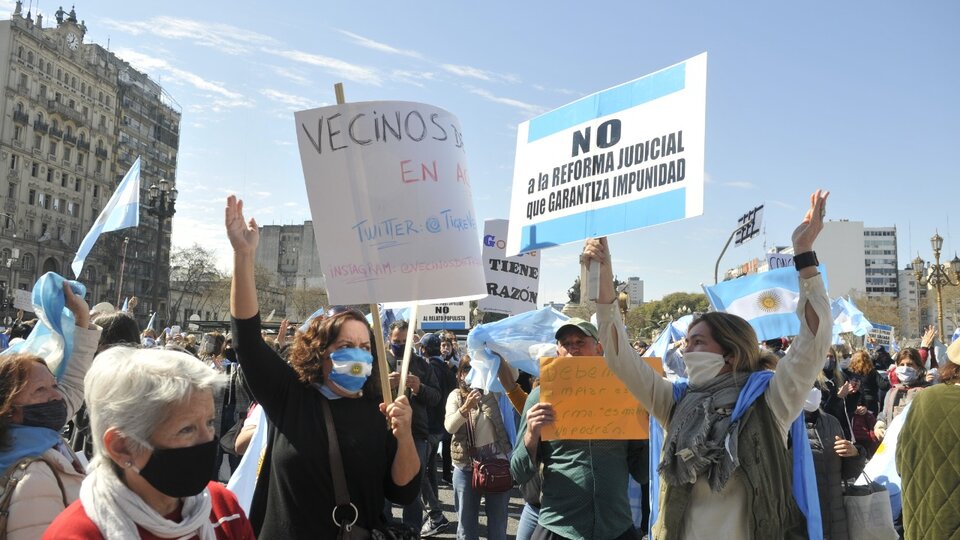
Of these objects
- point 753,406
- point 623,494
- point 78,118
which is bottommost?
point 623,494

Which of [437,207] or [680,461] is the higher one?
[437,207]

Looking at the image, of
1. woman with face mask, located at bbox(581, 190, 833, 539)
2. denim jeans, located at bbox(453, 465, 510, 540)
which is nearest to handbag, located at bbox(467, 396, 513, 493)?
denim jeans, located at bbox(453, 465, 510, 540)

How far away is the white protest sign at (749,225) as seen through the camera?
572 inches

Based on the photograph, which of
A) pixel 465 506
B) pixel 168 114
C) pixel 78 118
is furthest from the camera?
pixel 168 114

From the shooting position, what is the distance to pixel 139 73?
9150 centimetres

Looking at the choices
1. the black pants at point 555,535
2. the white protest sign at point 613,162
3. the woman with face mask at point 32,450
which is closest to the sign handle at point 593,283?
the white protest sign at point 613,162

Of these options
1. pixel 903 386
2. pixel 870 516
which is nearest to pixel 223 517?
pixel 870 516

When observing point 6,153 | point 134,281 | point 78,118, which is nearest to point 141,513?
point 6,153

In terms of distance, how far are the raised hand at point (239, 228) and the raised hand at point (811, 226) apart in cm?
220

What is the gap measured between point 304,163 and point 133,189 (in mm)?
5492

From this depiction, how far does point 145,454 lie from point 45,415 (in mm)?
1131

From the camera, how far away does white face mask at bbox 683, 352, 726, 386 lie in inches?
129

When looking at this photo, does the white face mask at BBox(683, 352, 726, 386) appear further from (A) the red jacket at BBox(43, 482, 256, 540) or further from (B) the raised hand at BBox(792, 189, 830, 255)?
(A) the red jacket at BBox(43, 482, 256, 540)

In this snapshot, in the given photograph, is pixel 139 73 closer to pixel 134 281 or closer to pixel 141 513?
pixel 134 281
